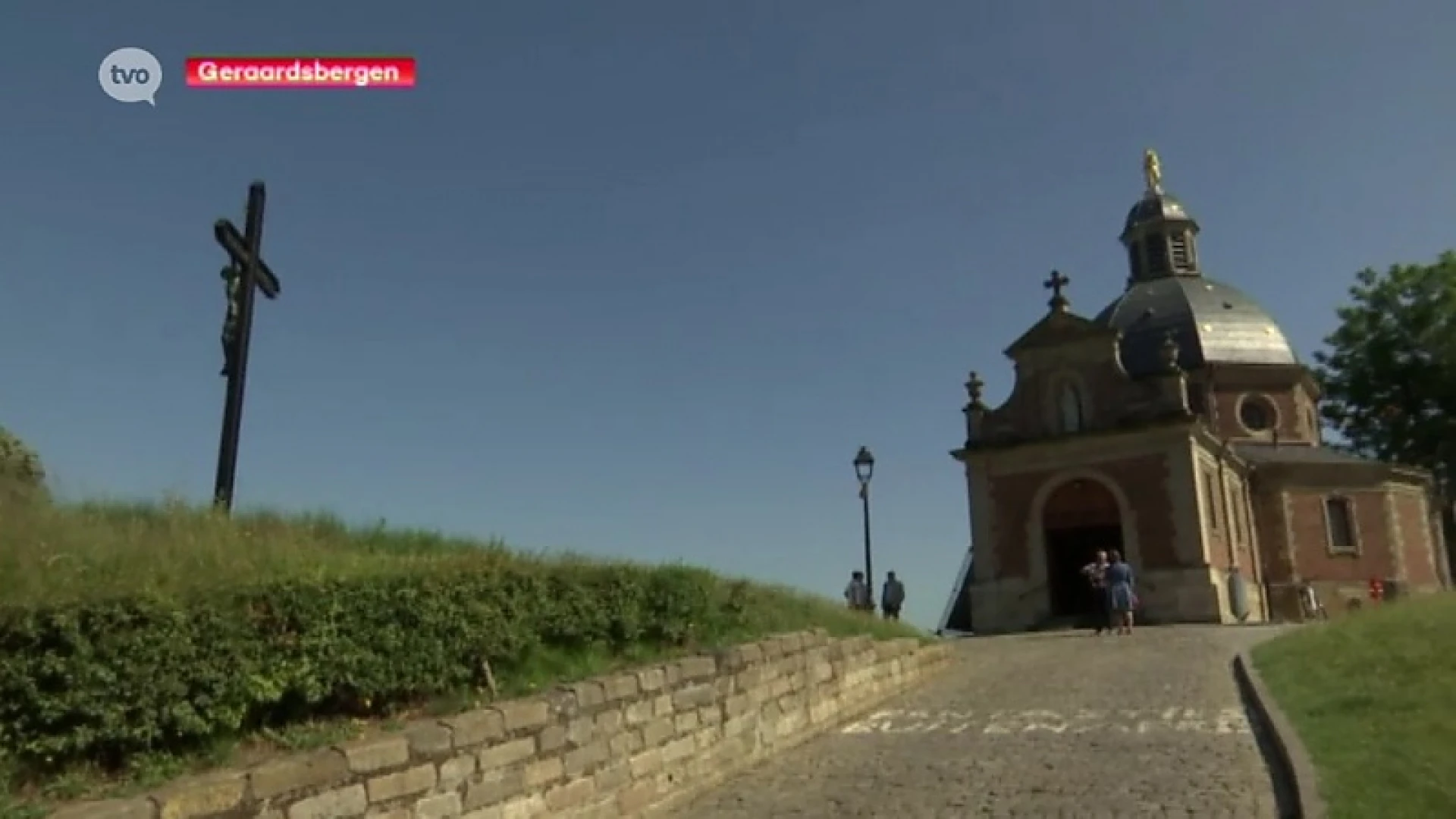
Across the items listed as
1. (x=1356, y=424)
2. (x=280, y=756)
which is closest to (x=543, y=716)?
(x=280, y=756)

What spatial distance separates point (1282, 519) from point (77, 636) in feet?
127

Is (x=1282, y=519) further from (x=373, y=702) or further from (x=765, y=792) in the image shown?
(x=373, y=702)

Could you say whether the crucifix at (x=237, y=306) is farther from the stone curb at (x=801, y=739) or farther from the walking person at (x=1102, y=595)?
the walking person at (x=1102, y=595)

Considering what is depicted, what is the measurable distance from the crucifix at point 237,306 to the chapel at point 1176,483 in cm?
2477

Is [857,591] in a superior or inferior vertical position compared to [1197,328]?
inferior

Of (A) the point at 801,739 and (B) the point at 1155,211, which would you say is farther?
(B) the point at 1155,211

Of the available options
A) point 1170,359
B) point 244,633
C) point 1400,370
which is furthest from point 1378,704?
point 1400,370

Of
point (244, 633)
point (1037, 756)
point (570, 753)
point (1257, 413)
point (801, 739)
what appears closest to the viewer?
point (244, 633)

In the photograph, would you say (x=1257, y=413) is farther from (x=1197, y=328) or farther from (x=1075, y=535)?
(x=1075, y=535)

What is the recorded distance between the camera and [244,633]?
19.3 feet

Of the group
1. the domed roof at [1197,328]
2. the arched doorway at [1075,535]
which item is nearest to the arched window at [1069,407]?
the arched doorway at [1075,535]

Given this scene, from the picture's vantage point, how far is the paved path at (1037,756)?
8.34 m

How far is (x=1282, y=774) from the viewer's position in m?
8.80

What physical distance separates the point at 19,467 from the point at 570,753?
568 cm
